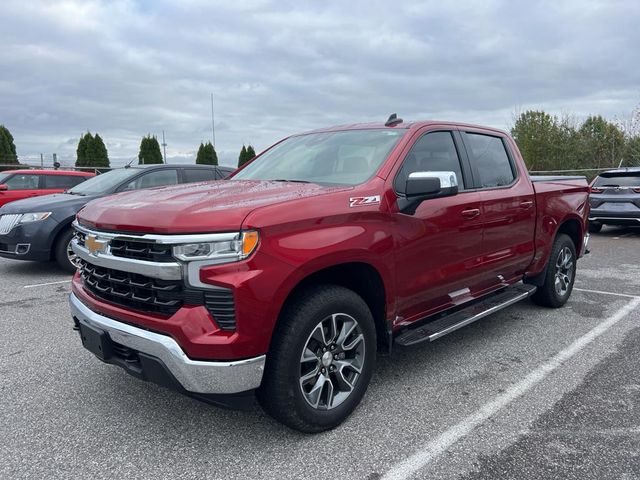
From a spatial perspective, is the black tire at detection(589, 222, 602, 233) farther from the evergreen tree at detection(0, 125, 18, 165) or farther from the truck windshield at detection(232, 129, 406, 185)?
the evergreen tree at detection(0, 125, 18, 165)

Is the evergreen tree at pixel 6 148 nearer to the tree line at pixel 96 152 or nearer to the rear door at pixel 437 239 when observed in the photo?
the tree line at pixel 96 152

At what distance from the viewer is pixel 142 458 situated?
272cm

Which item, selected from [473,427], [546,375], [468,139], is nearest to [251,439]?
[473,427]

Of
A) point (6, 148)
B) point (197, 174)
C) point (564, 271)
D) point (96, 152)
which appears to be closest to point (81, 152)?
point (96, 152)

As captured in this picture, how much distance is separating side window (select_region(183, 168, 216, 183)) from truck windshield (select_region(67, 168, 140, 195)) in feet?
2.89

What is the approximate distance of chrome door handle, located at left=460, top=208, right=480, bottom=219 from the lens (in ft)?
12.7

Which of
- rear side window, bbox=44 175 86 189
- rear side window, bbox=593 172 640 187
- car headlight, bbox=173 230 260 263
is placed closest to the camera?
car headlight, bbox=173 230 260 263

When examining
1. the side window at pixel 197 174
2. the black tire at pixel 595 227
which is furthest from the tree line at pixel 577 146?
the side window at pixel 197 174

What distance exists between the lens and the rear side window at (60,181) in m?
11.4

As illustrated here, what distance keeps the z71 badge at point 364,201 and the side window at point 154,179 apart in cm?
552

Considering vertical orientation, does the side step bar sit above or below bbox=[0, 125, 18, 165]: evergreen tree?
below

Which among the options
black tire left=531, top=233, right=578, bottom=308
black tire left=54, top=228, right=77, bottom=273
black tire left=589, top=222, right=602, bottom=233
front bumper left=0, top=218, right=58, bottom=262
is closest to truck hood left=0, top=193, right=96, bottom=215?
front bumper left=0, top=218, right=58, bottom=262

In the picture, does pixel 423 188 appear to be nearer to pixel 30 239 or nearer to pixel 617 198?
pixel 30 239

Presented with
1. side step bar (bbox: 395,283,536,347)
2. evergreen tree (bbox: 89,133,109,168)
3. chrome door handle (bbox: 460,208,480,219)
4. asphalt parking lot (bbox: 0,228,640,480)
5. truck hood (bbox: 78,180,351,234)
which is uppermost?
evergreen tree (bbox: 89,133,109,168)
